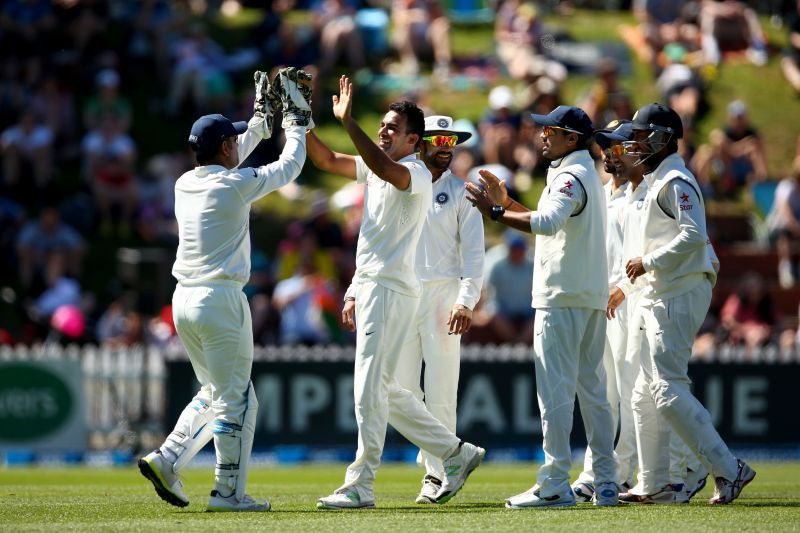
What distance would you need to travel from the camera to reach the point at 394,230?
9391 millimetres

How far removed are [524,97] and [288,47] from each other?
14.3ft

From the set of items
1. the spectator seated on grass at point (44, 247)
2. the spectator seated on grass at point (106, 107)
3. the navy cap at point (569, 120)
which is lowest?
the spectator seated on grass at point (44, 247)

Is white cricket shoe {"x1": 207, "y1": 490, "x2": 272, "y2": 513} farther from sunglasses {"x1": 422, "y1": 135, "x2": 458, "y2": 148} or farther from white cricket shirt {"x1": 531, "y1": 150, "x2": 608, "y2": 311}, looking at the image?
sunglasses {"x1": 422, "y1": 135, "x2": 458, "y2": 148}

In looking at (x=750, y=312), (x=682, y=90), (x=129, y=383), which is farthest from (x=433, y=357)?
(x=682, y=90)

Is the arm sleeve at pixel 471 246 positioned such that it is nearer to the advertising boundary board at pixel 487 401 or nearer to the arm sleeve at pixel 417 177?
the arm sleeve at pixel 417 177

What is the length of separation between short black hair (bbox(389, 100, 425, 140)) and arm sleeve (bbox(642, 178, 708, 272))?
70.2 inches

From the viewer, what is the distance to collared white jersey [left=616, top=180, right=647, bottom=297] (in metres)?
10.1

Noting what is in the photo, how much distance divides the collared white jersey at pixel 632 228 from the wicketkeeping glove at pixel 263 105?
8.97 ft

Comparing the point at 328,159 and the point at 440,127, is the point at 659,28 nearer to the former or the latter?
the point at 440,127

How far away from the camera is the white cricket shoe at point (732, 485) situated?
30.3ft

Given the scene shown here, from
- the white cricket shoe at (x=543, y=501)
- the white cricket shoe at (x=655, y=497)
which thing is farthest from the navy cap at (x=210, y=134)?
the white cricket shoe at (x=655, y=497)

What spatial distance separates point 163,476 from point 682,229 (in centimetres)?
384

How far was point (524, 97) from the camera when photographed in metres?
24.4

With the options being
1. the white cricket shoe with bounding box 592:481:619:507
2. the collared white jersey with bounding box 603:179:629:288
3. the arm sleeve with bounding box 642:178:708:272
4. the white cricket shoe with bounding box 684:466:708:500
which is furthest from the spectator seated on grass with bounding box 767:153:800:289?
the white cricket shoe with bounding box 592:481:619:507
